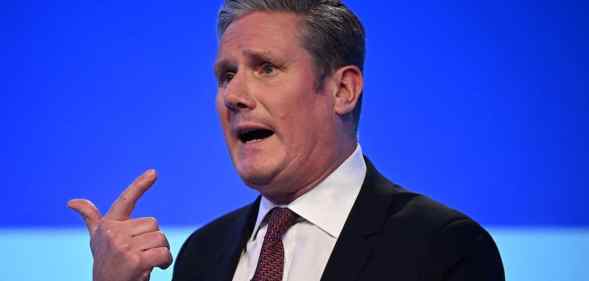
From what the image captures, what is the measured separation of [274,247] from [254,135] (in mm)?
243

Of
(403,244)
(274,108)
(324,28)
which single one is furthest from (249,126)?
(403,244)

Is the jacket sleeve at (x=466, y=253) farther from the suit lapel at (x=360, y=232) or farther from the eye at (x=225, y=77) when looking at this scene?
the eye at (x=225, y=77)

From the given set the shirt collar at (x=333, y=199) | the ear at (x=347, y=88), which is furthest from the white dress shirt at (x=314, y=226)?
the ear at (x=347, y=88)

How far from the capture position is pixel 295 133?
1.76 meters

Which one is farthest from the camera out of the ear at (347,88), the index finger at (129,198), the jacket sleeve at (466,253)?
the ear at (347,88)

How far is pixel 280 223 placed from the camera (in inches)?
71.2

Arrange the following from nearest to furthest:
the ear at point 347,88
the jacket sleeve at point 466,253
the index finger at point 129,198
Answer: the jacket sleeve at point 466,253, the index finger at point 129,198, the ear at point 347,88

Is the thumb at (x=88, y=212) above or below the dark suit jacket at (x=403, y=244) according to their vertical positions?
above

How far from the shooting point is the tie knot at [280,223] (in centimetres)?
180

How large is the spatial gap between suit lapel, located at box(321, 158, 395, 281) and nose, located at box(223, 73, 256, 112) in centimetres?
31

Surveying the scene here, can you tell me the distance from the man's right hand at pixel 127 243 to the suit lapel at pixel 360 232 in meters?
0.33

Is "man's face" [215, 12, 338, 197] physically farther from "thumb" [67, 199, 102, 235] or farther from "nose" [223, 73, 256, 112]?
"thumb" [67, 199, 102, 235]

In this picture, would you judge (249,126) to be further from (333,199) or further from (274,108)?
(333,199)

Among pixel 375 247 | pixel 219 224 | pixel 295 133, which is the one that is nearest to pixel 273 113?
pixel 295 133
